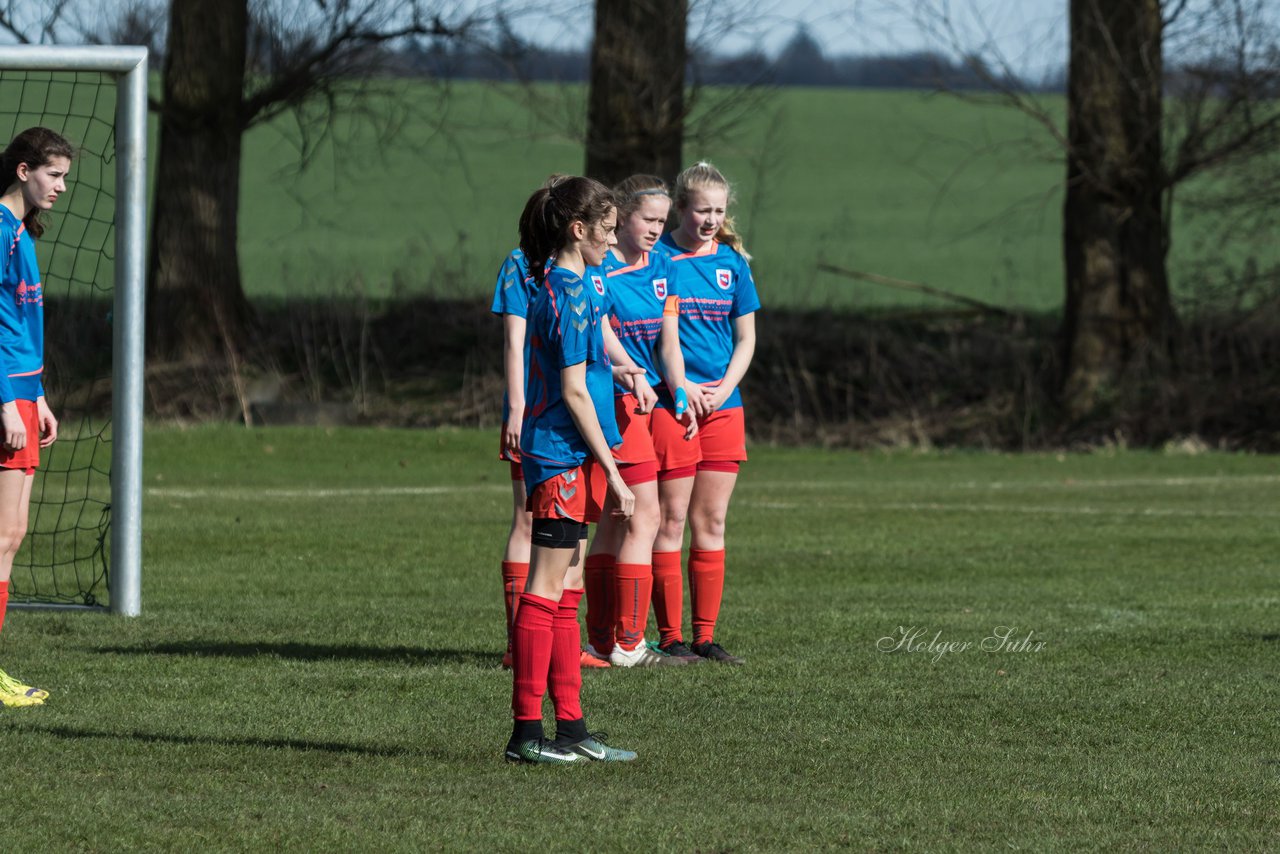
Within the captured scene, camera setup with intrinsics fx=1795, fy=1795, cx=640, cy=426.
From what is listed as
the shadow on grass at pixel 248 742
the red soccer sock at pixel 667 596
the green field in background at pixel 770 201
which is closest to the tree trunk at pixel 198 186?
the green field in background at pixel 770 201

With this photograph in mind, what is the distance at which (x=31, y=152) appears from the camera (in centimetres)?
623

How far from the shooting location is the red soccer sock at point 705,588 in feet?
24.4

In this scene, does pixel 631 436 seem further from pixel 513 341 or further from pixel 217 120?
pixel 217 120

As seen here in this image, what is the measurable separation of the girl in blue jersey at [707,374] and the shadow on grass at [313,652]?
2.81ft

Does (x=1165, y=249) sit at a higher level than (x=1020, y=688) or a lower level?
higher

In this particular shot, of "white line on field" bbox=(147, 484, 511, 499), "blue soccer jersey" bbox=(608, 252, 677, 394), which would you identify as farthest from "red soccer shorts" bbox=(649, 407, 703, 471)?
"white line on field" bbox=(147, 484, 511, 499)

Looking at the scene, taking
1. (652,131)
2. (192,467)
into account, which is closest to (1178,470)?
(652,131)

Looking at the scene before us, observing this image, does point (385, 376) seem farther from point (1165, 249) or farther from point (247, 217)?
point (247, 217)

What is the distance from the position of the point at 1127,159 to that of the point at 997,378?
338cm

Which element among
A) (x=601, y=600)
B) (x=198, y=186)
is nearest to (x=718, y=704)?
(x=601, y=600)

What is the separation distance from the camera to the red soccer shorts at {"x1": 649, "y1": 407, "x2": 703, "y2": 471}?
7152 millimetres

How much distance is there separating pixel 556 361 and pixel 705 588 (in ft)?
7.85

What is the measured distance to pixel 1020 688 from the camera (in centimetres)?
668

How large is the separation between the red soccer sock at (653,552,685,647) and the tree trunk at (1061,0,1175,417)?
15.2 m
